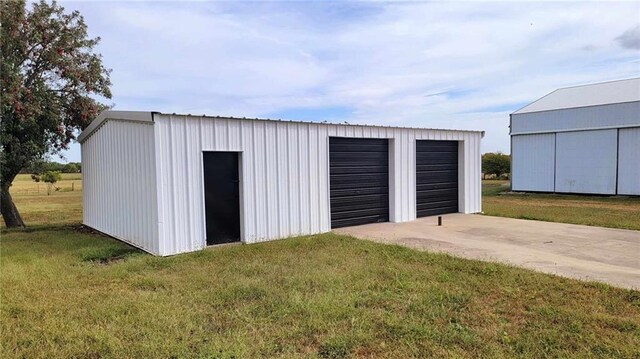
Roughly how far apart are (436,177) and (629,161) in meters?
12.7

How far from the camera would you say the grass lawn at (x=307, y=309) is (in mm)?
3641

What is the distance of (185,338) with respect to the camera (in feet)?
12.6

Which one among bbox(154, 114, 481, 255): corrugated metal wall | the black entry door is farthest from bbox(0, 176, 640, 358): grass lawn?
the black entry door

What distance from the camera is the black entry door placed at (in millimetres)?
8367

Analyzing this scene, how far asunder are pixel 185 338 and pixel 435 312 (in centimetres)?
245

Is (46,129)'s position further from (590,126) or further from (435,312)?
(590,126)

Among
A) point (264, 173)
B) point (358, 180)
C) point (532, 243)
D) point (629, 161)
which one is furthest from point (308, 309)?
point (629, 161)

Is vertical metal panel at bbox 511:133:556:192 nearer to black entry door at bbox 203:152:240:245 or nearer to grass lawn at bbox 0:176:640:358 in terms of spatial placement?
grass lawn at bbox 0:176:640:358

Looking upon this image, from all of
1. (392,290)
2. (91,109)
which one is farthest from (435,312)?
(91,109)

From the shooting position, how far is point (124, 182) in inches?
353

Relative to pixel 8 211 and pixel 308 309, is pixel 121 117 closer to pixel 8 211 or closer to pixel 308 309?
pixel 308 309

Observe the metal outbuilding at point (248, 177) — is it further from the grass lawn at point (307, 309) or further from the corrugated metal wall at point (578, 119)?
the corrugated metal wall at point (578, 119)

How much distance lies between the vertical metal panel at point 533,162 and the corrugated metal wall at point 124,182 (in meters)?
20.9

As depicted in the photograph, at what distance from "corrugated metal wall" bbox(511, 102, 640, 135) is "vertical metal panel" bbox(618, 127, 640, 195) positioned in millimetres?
505
